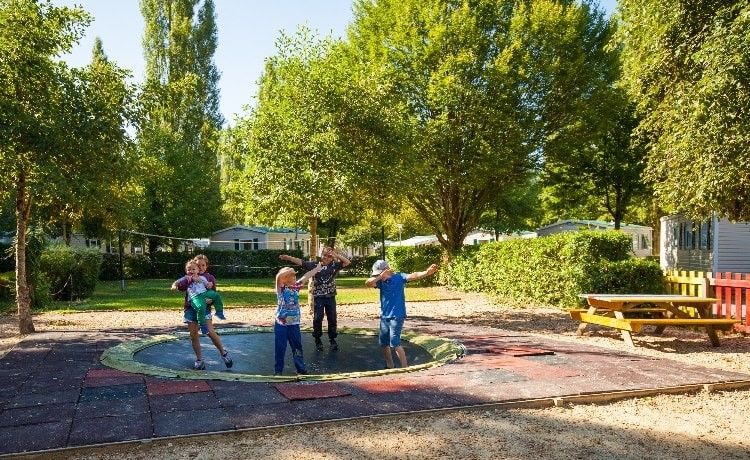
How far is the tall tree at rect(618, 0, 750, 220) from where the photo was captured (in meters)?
11.2

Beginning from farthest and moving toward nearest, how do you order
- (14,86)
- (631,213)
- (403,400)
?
1. (631,213)
2. (14,86)
3. (403,400)

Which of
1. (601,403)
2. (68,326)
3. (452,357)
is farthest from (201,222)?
(601,403)

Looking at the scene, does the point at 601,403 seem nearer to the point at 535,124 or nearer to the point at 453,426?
the point at 453,426

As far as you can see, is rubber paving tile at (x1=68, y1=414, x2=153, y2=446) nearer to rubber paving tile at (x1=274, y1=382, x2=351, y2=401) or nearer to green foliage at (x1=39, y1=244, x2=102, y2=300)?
rubber paving tile at (x1=274, y1=382, x2=351, y2=401)

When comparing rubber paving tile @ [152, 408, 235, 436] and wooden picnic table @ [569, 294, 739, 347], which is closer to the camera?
rubber paving tile @ [152, 408, 235, 436]

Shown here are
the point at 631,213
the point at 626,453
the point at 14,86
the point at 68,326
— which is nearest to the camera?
the point at 626,453

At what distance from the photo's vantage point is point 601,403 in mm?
6559

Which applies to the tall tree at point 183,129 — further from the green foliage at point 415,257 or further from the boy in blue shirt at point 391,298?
the boy in blue shirt at point 391,298

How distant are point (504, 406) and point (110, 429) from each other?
150 inches

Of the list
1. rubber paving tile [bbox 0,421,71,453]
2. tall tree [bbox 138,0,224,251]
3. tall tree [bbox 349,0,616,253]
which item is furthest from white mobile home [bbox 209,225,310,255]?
rubber paving tile [bbox 0,421,71,453]

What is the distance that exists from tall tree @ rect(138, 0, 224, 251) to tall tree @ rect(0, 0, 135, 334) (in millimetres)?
24180

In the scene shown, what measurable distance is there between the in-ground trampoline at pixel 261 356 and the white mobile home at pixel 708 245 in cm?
1585

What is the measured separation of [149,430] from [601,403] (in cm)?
464

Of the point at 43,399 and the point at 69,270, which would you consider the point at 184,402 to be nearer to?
the point at 43,399
